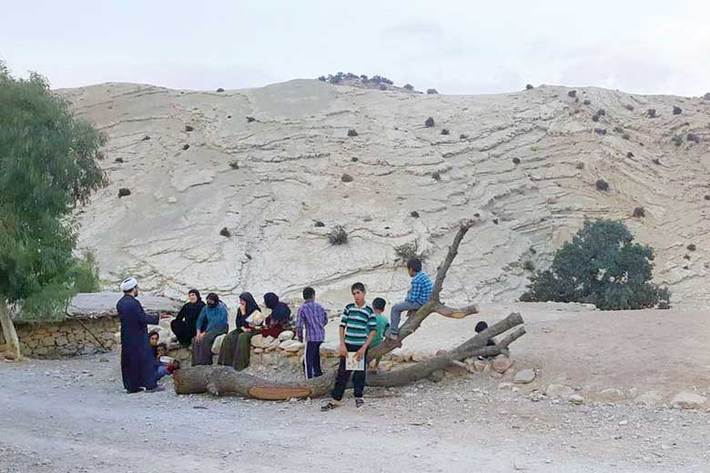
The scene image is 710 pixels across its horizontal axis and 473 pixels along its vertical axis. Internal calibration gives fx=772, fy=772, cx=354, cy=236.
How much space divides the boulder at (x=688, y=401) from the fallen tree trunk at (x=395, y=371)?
232cm

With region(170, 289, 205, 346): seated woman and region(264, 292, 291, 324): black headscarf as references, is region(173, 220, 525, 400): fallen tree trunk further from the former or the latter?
region(170, 289, 205, 346): seated woman

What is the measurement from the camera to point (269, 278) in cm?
2989

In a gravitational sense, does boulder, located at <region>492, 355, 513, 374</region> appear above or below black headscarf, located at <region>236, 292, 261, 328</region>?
below

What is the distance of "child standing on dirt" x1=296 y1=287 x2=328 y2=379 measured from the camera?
11430 millimetres

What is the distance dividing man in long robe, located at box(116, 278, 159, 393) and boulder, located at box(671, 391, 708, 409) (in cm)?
772

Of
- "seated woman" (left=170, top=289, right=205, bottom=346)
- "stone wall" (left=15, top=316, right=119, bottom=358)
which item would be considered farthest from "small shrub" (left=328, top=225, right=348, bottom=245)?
"seated woman" (left=170, top=289, right=205, bottom=346)

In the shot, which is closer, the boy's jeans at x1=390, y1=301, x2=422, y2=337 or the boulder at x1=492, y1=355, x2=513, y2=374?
the boulder at x1=492, y1=355, x2=513, y2=374

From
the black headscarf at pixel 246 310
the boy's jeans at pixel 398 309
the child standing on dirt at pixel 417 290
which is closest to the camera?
the child standing on dirt at pixel 417 290

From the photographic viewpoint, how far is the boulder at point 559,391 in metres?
10.2

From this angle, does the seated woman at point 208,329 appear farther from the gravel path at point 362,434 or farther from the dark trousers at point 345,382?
the dark trousers at point 345,382

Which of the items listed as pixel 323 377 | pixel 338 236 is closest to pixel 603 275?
pixel 338 236

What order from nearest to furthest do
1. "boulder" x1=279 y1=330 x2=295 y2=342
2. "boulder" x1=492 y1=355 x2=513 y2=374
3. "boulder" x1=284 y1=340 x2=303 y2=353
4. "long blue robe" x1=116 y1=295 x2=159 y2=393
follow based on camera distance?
"boulder" x1=492 y1=355 x2=513 y2=374, "long blue robe" x1=116 y1=295 x2=159 y2=393, "boulder" x1=284 y1=340 x2=303 y2=353, "boulder" x1=279 y1=330 x2=295 y2=342

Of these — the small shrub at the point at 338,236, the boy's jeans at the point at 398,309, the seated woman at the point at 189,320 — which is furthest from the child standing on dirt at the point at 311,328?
the small shrub at the point at 338,236

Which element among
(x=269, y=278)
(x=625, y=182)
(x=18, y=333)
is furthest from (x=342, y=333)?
(x=625, y=182)
